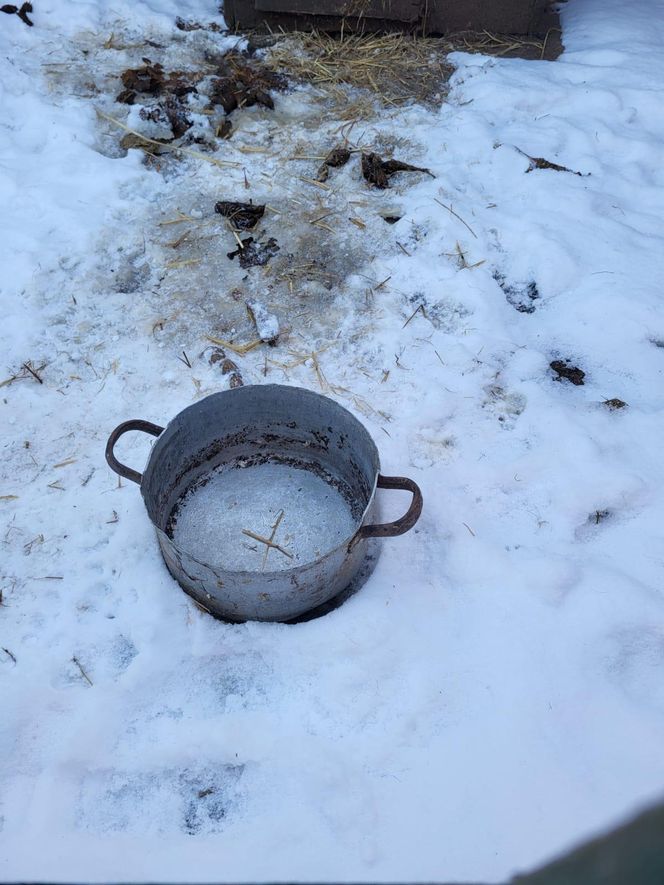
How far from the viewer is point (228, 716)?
180 cm

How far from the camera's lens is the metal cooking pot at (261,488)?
6.29 ft

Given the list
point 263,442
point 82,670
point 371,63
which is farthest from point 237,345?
point 371,63

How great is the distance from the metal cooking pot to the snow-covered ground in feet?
0.44

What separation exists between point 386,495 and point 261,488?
1.47 ft

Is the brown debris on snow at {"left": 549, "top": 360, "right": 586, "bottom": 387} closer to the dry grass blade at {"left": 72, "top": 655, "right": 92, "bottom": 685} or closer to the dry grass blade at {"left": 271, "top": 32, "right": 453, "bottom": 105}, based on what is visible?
the dry grass blade at {"left": 72, "top": 655, "right": 92, "bottom": 685}

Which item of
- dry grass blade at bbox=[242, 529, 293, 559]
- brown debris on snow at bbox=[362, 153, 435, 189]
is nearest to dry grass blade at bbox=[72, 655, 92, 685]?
dry grass blade at bbox=[242, 529, 293, 559]

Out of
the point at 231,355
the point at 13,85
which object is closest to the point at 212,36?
the point at 13,85

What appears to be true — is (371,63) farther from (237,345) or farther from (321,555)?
(321,555)

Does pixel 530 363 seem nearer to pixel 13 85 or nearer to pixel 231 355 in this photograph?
pixel 231 355

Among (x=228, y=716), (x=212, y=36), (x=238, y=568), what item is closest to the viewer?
(x=228, y=716)

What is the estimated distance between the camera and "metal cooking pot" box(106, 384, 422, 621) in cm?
192

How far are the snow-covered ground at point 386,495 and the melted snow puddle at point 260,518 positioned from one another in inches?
6.8

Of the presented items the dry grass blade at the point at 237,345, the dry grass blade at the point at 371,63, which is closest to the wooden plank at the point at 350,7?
the dry grass blade at the point at 371,63

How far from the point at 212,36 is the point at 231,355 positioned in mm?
2817
